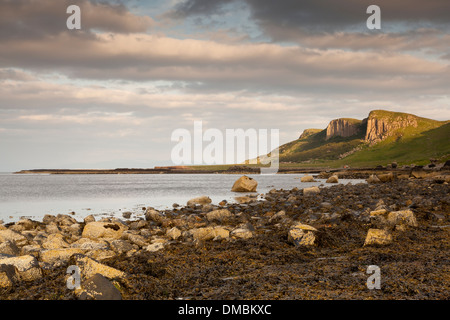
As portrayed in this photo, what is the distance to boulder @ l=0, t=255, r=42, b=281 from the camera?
29.1 feet

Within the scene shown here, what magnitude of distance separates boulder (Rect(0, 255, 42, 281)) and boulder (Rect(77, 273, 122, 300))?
2.97m

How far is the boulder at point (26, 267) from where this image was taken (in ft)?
29.1

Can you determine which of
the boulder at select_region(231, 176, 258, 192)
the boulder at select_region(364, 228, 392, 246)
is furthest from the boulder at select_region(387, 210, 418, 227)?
the boulder at select_region(231, 176, 258, 192)

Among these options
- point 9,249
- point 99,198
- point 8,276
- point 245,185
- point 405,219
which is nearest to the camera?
point 8,276

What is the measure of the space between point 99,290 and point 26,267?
12.1 feet

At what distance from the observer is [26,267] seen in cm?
905

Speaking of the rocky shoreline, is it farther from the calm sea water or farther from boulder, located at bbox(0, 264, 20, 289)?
the calm sea water

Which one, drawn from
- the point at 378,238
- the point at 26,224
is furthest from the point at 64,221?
the point at 378,238

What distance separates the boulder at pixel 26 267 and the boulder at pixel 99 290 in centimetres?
297

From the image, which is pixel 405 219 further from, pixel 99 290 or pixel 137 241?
pixel 99 290

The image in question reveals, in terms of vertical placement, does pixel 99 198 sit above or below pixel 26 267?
below
